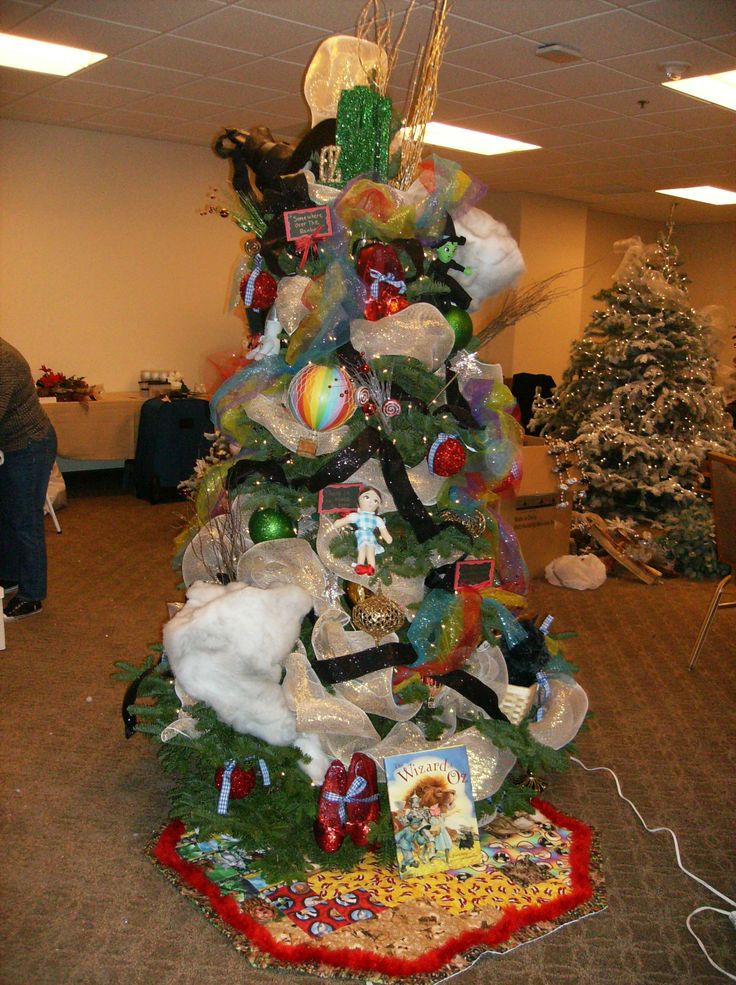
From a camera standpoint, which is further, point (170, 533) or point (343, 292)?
point (170, 533)

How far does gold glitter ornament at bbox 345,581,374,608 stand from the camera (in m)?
2.21

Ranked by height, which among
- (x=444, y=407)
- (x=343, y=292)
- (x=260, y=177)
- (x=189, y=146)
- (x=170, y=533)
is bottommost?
(x=170, y=533)

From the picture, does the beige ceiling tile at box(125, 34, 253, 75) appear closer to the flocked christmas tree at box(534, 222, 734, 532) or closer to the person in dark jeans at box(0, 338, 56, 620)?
the person in dark jeans at box(0, 338, 56, 620)

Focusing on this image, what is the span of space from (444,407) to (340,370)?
30 centimetres

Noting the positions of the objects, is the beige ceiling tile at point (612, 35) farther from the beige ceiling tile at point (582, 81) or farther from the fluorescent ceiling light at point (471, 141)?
the fluorescent ceiling light at point (471, 141)

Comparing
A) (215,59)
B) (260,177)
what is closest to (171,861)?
(260,177)

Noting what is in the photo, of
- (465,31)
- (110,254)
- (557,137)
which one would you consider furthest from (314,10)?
(110,254)

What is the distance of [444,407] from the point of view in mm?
2295

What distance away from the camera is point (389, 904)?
200cm

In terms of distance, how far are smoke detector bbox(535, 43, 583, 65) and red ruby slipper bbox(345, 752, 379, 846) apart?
11.7ft

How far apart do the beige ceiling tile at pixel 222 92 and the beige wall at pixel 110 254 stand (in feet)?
5.28

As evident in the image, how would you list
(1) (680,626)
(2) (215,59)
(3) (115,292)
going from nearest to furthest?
(1) (680,626) → (2) (215,59) → (3) (115,292)

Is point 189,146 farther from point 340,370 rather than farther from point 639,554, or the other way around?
point 340,370

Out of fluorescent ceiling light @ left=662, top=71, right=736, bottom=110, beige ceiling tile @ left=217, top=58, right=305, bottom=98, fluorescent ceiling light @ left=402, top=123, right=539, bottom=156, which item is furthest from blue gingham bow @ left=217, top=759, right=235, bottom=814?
fluorescent ceiling light @ left=402, top=123, right=539, bottom=156
